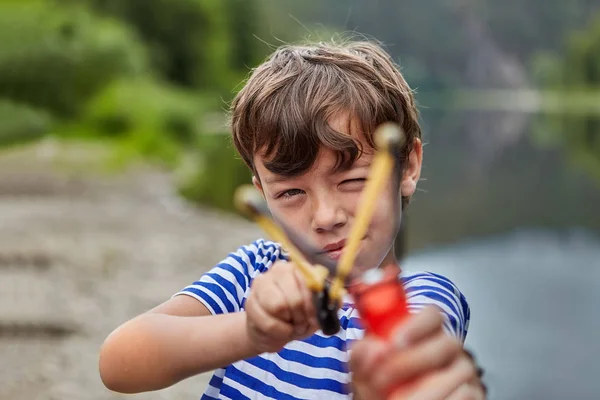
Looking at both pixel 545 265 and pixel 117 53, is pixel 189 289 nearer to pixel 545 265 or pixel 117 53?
pixel 545 265

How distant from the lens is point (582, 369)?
4379 millimetres

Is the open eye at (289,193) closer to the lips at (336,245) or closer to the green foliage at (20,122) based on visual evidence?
the lips at (336,245)

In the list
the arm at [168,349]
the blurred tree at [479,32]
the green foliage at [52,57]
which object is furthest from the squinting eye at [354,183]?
the blurred tree at [479,32]

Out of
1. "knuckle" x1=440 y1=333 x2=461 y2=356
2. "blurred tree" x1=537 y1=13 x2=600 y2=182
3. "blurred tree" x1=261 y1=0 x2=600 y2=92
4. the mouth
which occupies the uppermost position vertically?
"blurred tree" x1=261 y1=0 x2=600 y2=92

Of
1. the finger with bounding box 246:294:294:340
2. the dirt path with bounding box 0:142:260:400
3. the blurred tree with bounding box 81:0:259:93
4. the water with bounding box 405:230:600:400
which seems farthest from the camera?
the blurred tree with bounding box 81:0:259:93

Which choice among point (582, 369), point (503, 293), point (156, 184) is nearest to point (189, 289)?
point (582, 369)

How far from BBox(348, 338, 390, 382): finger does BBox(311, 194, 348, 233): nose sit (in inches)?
12.9

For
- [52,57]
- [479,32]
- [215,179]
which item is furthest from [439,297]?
[479,32]

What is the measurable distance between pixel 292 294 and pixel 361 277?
0.25 feet

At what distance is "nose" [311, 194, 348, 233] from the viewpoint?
935 millimetres

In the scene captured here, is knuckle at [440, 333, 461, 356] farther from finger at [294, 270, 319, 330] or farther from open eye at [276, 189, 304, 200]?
open eye at [276, 189, 304, 200]

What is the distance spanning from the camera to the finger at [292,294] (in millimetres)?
672

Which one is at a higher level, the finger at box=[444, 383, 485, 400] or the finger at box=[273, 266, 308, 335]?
the finger at box=[273, 266, 308, 335]

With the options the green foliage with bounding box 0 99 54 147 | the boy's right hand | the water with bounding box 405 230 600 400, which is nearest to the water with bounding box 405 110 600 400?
the water with bounding box 405 230 600 400
